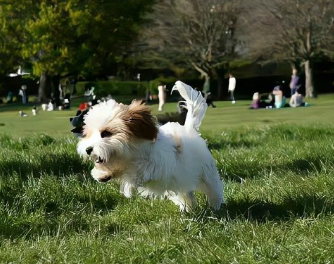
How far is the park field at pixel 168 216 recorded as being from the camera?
4.02m

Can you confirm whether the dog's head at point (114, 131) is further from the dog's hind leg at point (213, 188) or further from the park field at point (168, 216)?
the dog's hind leg at point (213, 188)

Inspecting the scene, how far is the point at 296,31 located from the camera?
40.1 m

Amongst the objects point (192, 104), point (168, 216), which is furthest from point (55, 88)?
point (168, 216)

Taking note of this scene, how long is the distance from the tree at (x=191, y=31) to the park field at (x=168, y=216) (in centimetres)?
3416

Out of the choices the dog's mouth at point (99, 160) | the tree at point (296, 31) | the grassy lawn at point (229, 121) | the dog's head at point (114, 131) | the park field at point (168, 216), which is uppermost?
the tree at point (296, 31)

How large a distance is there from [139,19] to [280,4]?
852 centimetres

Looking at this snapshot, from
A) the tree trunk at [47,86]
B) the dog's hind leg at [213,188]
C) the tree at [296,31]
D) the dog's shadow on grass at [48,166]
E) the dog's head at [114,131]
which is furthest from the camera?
the tree trunk at [47,86]

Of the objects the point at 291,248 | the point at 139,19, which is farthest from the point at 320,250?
the point at 139,19

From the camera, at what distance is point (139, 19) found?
4038 cm

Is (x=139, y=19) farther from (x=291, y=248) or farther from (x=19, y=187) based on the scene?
(x=291, y=248)

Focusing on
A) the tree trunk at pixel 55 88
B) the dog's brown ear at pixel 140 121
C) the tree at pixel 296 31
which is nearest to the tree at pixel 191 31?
the tree at pixel 296 31

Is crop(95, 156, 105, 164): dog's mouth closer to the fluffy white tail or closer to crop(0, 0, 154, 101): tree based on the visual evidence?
the fluffy white tail

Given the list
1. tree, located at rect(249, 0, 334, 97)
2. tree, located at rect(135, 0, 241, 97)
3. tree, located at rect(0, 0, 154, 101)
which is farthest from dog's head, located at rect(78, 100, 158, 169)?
tree, located at rect(135, 0, 241, 97)

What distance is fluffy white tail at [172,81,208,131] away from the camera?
18.7ft
